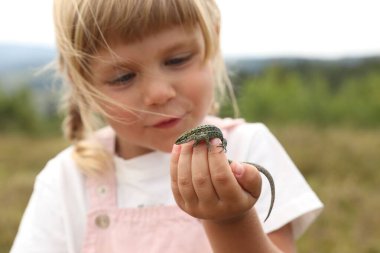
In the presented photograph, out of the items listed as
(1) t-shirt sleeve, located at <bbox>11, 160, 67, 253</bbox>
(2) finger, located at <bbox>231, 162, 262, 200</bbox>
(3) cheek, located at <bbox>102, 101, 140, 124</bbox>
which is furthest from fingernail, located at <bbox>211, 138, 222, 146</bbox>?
(1) t-shirt sleeve, located at <bbox>11, 160, 67, 253</bbox>

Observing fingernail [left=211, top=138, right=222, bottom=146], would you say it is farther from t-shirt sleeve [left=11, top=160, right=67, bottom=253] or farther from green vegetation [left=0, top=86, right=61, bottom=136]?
green vegetation [left=0, top=86, right=61, bottom=136]

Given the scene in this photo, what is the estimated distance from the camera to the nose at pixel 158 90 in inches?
88.4

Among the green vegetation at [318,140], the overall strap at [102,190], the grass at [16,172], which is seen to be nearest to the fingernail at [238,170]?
the overall strap at [102,190]

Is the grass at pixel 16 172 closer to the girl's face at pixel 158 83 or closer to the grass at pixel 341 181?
the grass at pixel 341 181

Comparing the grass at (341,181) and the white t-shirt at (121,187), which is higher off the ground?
the white t-shirt at (121,187)

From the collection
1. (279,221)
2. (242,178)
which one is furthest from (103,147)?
(242,178)

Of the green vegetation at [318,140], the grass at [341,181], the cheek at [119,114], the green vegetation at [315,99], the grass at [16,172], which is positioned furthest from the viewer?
the green vegetation at [315,99]

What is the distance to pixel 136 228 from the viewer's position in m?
2.58

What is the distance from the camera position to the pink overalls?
2517 millimetres

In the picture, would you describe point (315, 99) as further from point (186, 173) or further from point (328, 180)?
point (186, 173)

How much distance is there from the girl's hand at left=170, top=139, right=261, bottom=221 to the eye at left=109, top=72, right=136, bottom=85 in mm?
663

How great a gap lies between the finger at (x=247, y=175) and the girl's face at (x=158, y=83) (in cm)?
57

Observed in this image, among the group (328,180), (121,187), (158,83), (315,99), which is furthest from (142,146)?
(315,99)

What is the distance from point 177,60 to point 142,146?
0.47 m
